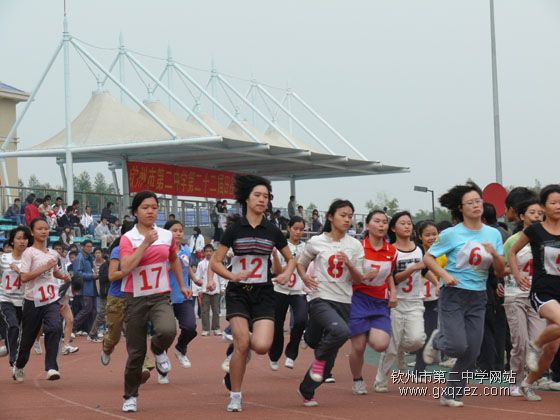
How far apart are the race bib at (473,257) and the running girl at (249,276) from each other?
5.10 feet

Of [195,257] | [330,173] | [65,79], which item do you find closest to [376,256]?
[195,257]

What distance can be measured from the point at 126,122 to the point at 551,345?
103ft

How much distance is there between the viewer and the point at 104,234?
3184cm

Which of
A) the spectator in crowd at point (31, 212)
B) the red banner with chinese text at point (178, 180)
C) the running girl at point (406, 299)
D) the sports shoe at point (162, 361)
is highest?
the red banner with chinese text at point (178, 180)

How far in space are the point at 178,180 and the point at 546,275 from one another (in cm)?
3539

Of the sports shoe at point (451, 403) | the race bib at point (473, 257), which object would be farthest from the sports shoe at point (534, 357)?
the race bib at point (473, 257)

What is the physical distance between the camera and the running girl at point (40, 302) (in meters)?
12.4

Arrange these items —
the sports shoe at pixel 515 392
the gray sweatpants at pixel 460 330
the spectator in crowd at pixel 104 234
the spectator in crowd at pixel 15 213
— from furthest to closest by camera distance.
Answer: the spectator in crowd at pixel 104 234, the spectator in crowd at pixel 15 213, the sports shoe at pixel 515 392, the gray sweatpants at pixel 460 330

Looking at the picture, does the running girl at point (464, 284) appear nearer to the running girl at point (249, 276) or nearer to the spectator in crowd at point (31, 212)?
the running girl at point (249, 276)

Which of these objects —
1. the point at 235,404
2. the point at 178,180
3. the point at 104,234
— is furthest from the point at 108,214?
the point at 235,404

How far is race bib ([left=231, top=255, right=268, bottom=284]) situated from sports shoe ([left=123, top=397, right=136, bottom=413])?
1.45 metres

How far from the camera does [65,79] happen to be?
38156mm

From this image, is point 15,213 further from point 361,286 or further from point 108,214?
point 361,286

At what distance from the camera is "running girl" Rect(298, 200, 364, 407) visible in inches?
398
